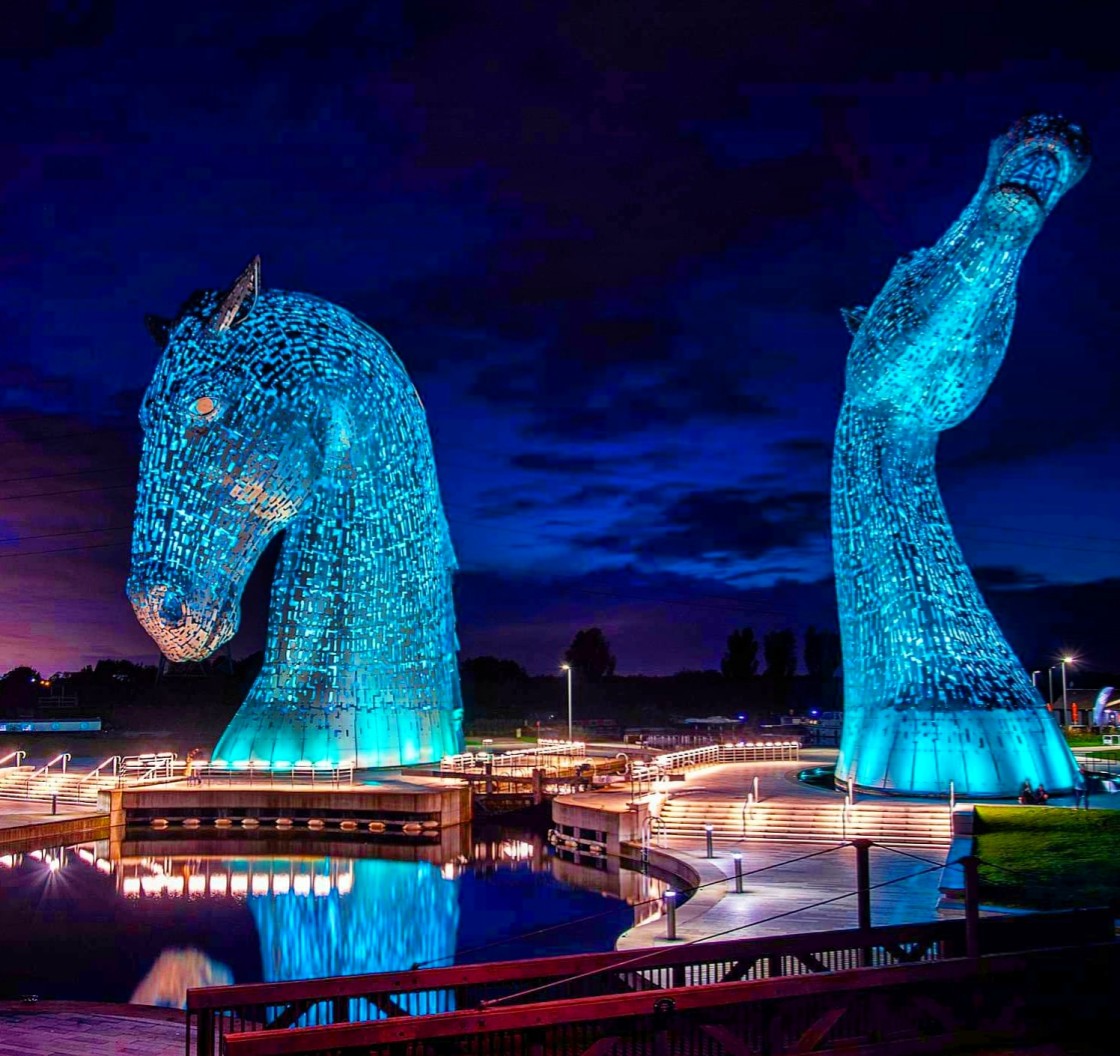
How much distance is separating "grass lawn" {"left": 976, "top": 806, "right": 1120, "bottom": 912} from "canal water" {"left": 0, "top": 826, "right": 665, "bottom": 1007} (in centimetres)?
477

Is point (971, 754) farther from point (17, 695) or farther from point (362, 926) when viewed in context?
point (17, 695)

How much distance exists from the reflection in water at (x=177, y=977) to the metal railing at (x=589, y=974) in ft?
12.5

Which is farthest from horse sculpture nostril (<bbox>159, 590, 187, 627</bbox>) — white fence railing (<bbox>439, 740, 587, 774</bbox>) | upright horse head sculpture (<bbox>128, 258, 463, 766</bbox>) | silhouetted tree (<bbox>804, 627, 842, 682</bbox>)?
silhouetted tree (<bbox>804, 627, 842, 682</bbox>)

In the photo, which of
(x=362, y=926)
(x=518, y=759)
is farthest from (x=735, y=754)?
(x=362, y=926)

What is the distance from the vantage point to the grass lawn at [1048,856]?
1405 centimetres

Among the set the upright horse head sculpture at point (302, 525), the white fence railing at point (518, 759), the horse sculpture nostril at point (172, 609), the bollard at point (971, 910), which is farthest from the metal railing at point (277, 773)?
the bollard at point (971, 910)

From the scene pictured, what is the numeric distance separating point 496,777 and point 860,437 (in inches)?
501

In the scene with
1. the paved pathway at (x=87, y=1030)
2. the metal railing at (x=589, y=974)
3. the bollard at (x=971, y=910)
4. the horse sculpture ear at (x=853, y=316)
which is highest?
the horse sculpture ear at (x=853, y=316)

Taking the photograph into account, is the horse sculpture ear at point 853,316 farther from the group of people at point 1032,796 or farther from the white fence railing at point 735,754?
the white fence railing at point 735,754

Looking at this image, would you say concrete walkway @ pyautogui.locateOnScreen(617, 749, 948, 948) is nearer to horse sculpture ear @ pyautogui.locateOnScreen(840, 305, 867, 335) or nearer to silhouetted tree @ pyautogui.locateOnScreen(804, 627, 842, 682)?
horse sculpture ear @ pyautogui.locateOnScreen(840, 305, 867, 335)

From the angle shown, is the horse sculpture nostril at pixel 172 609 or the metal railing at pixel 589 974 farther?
the horse sculpture nostril at pixel 172 609

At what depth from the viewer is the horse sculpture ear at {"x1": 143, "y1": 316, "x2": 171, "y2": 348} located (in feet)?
80.3

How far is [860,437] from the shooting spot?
2275 cm

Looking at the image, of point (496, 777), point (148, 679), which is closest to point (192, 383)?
point (496, 777)
